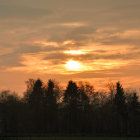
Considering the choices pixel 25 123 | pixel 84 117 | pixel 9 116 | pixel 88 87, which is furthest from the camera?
pixel 88 87

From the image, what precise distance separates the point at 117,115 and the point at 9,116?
3628 centimetres

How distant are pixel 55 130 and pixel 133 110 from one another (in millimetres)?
27469

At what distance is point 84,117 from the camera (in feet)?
324

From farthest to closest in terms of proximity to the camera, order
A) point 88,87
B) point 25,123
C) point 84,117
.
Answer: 1. point 88,87
2. point 84,117
3. point 25,123

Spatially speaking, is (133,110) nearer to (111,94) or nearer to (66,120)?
(111,94)

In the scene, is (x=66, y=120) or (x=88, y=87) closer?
(x=66, y=120)

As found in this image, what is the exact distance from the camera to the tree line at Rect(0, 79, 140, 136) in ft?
306

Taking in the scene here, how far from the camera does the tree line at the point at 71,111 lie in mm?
93312

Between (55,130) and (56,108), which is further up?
(56,108)

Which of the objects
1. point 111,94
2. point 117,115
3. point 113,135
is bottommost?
point 113,135

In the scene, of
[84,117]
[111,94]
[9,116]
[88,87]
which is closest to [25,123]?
[9,116]

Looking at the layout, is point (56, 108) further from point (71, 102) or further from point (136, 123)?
point (136, 123)

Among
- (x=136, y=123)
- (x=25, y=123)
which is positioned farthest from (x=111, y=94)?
(x=25, y=123)

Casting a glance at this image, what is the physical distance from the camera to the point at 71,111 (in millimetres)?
97625
